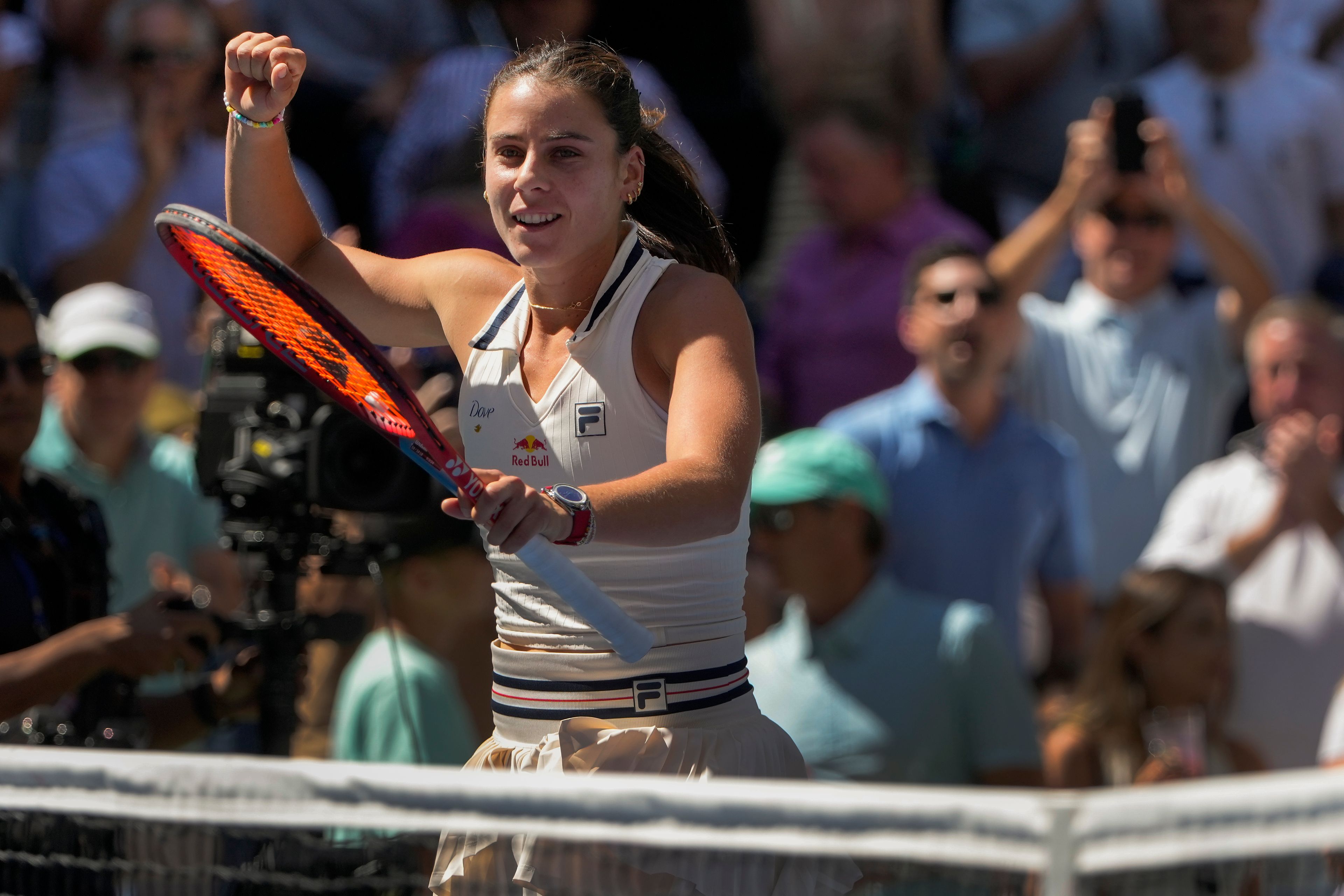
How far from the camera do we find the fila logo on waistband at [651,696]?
252 centimetres

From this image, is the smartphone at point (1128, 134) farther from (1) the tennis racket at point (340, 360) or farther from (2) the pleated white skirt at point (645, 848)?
(1) the tennis racket at point (340, 360)

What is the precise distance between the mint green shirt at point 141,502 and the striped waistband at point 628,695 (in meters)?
2.94

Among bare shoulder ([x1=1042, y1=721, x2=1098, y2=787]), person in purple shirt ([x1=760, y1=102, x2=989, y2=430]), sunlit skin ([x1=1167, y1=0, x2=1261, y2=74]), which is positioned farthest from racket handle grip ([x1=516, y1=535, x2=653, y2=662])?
sunlit skin ([x1=1167, y1=0, x2=1261, y2=74])

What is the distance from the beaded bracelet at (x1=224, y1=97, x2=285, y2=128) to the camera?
8.97ft

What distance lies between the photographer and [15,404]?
3.77 metres

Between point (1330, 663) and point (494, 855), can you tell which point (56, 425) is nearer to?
point (494, 855)

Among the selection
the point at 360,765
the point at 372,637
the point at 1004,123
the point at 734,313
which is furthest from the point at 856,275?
the point at 360,765

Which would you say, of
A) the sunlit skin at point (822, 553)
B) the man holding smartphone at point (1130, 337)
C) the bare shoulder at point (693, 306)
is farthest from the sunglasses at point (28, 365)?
the man holding smartphone at point (1130, 337)

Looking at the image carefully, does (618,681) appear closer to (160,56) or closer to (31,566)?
(31,566)

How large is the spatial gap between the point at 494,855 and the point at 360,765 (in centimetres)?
34

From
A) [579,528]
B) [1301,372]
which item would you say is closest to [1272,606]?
[1301,372]

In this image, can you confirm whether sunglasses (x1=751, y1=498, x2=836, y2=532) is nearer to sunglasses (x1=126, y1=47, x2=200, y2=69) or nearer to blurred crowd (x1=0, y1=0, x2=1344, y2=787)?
blurred crowd (x1=0, y1=0, x2=1344, y2=787)

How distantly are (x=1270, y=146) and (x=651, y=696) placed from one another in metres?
5.03

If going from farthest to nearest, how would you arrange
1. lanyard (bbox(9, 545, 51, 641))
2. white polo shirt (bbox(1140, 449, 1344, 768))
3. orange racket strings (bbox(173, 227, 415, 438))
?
white polo shirt (bbox(1140, 449, 1344, 768)), lanyard (bbox(9, 545, 51, 641)), orange racket strings (bbox(173, 227, 415, 438))
